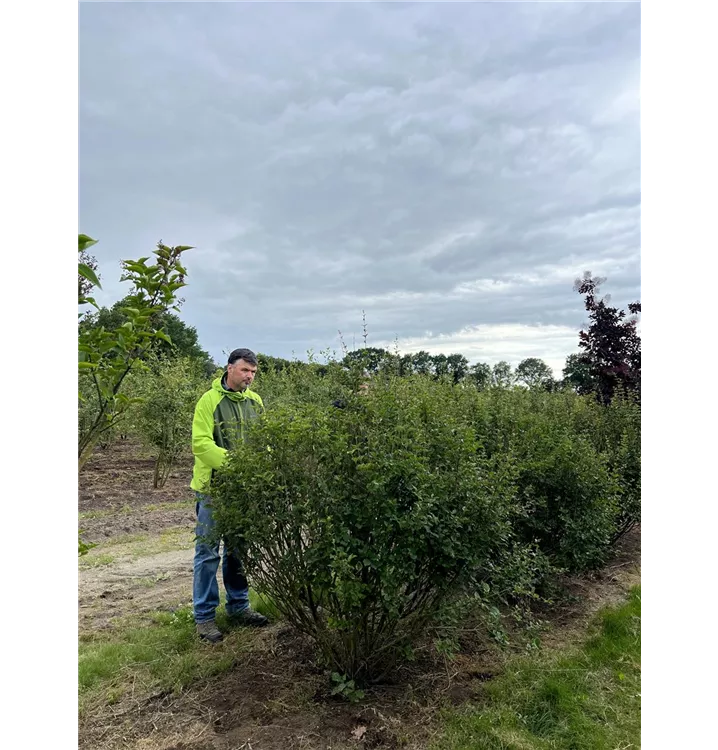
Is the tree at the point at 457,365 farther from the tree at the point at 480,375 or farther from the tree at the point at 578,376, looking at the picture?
the tree at the point at 578,376

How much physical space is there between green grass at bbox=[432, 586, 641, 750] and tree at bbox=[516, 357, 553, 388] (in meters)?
4.42

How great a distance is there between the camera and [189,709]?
3.22m

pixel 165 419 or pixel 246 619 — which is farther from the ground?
pixel 165 419

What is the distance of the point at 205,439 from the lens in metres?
4.07

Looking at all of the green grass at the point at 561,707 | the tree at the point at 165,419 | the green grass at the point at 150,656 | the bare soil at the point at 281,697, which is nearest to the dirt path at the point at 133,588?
the bare soil at the point at 281,697

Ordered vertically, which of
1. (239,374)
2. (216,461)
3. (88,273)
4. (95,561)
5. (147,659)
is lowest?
(95,561)

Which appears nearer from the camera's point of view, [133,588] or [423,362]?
[133,588]

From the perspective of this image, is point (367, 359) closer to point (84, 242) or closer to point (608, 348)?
point (84, 242)

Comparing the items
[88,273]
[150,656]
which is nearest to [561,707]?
[150,656]

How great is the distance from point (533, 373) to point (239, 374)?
5.44 m

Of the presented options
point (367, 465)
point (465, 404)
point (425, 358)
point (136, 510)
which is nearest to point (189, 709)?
point (367, 465)

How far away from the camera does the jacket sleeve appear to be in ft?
12.8
